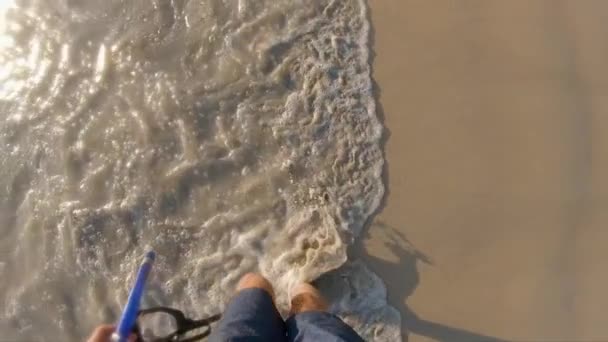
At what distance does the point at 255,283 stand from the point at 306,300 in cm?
23

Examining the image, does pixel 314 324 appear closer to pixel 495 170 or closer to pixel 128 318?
pixel 128 318

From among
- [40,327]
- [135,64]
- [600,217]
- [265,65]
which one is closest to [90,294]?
[40,327]

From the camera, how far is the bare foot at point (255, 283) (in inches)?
109

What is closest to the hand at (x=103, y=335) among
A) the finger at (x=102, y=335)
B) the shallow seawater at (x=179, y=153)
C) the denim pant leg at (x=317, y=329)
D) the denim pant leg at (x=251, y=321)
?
the finger at (x=102, y=335)

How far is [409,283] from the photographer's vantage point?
2932 mm

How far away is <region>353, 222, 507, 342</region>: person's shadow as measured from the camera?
112 inches

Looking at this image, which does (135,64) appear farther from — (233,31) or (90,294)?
(90,294)

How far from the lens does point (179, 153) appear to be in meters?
3.17

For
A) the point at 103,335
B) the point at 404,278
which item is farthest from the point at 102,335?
the point at 404,278

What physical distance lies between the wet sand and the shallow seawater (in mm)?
156

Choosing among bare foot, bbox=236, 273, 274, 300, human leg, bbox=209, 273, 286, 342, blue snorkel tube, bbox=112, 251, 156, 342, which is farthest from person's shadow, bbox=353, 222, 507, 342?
blue snorkel tube, bbox=112, 251, 156, 342

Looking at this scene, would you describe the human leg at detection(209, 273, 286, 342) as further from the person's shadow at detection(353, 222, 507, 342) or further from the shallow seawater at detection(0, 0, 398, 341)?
the person's shadow at detection(353, 222, 507, 342)

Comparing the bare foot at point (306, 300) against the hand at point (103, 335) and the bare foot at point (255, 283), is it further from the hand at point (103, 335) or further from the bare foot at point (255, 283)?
the hand at point (103, 335)

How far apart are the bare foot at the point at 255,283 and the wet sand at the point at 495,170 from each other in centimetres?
48
